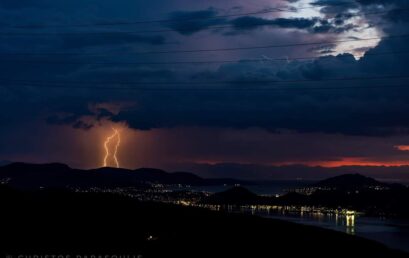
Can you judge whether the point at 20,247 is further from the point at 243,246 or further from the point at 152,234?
the point at 243,246

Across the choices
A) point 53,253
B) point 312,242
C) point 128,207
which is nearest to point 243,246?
point 312,242

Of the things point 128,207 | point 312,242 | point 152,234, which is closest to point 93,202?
point 128,207

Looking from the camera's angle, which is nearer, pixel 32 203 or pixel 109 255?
pixel 109 255

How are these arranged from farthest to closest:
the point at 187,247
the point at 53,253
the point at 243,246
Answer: the point at 243,246, the point at 187,247, the point at 53,253

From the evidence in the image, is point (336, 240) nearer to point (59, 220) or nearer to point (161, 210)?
point (161, 210)

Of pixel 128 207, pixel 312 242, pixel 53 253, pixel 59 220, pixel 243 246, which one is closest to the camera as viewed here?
pixel 53 253

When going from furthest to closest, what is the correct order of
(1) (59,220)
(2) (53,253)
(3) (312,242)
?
(3) (312,242) < (1) (59,220) < (2) (53,253)
